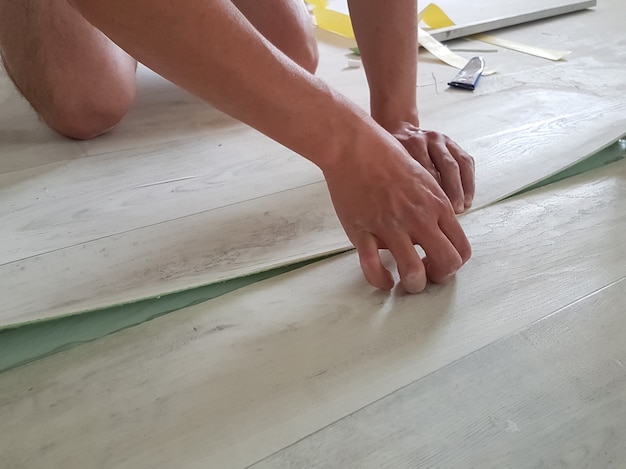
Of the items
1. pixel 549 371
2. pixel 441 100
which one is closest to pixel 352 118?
pixel 549 371

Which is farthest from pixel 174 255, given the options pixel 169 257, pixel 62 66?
pixel 62 66

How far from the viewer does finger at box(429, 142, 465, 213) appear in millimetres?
828

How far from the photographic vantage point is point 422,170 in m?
0.73

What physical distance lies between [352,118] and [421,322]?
0.80 feet

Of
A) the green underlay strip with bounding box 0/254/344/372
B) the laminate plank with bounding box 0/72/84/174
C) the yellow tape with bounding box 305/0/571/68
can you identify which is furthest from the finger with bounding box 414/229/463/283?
the yellow tape with bounding box 305/0/571/68

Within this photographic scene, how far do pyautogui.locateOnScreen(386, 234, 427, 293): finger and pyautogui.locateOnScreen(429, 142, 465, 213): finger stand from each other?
0.53 ft

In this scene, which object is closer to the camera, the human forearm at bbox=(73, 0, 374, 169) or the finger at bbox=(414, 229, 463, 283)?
the human forearm at bbox=(73, 0, 374, 169)

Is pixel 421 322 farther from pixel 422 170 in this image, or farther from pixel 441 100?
pixel 441 100

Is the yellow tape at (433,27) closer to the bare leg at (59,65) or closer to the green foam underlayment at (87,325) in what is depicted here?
the bare leg at (59,65)

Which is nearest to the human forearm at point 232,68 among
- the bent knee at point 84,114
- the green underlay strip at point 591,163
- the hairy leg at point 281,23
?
the green underlay strip at point 591,163

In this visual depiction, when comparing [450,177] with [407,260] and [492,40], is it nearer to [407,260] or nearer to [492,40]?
[407,260]

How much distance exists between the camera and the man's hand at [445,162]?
0.83 metres

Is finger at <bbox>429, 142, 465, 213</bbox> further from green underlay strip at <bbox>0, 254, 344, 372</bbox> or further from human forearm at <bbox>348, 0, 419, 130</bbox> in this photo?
green underlay strip at <bbox>0, 254, 344, 372</bbox>

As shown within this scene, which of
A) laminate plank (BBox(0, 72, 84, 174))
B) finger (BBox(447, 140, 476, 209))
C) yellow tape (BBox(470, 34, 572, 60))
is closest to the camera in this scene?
finger (BBox(447, 140, 476, 209))
